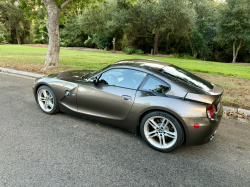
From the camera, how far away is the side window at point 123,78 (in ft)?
10.7

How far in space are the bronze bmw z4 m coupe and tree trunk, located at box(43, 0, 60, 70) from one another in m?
5.77

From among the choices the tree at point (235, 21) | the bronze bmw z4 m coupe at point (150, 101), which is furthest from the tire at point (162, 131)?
the tree at point (235, 21)

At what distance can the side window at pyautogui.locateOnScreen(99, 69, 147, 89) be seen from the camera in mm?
3254

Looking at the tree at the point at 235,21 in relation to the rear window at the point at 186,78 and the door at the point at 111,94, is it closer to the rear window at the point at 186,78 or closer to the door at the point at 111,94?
the rear window at the point at 186,78

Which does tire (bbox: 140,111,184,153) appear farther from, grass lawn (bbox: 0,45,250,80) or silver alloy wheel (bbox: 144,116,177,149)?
grass lawn (bbox: 0,45,250,80)

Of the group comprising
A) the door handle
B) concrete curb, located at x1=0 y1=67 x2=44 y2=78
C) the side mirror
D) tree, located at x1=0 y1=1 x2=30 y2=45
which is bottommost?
concrete curb, located at x1=0 y1=67 x2=44 y2=78

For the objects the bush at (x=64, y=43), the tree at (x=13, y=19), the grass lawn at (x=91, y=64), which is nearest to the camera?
the grass lawn at (x=91, y=64)

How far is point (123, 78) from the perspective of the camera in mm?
3412

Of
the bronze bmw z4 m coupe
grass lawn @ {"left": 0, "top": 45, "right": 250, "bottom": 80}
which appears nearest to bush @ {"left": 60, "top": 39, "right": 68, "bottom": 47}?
grass lawn @ {"left": 0, "top": 45, "right": 250, "bottom": 80}

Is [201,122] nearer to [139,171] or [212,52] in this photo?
[139,171]

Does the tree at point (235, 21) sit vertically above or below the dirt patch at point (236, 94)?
above

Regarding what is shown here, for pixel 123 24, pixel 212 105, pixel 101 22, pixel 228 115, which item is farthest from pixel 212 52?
pixel 212 105

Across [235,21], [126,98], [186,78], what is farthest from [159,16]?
[126,98]

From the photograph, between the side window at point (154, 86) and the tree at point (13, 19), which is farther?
the tree at point (13, 19)
